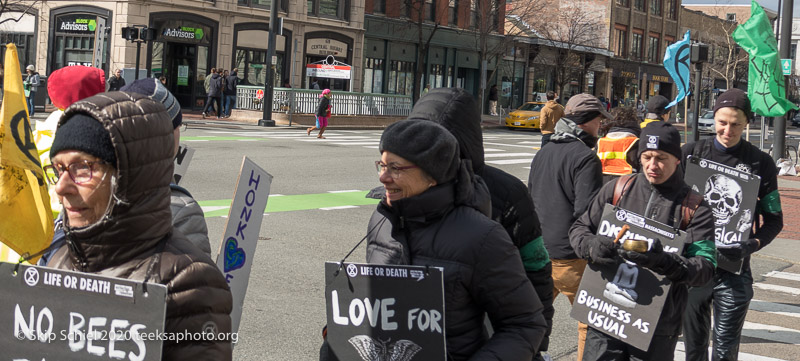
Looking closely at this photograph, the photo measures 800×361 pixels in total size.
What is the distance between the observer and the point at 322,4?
43250 millimetres

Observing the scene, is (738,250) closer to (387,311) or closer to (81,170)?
(387,311)

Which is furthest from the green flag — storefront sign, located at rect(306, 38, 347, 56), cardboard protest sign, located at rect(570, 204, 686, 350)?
storefront sign, located at rect(306, 38, 347, 56)

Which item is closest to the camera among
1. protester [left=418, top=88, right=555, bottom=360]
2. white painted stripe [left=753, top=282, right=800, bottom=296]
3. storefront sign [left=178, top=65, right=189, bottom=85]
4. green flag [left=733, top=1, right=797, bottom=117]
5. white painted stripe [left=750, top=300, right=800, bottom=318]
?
protester [left=418, top=88, right=555, bottom=360]

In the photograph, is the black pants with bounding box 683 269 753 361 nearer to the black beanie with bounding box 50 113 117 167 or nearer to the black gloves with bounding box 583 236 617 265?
the black gloves with bounding box 583 236 617 265

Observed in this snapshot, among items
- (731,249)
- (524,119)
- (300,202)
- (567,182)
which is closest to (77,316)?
(567,182)

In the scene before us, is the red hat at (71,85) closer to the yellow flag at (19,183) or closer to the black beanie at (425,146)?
the yellow flag at (19,183)

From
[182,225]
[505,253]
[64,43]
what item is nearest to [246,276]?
[182,225]

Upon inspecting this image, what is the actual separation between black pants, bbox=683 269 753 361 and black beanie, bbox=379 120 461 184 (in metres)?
2.95

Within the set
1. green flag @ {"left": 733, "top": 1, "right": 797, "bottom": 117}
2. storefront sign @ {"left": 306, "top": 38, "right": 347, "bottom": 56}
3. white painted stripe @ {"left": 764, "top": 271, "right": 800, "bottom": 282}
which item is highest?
storefront sign @ {"left": 306, "top": 38, "right": 347, "bottom": 56}

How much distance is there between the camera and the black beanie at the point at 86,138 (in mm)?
2223

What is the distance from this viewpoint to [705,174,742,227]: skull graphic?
564cm

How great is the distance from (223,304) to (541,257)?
6.70 feet

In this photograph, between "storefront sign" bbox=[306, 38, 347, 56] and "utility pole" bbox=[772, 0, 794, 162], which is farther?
"storefront sign" bbox=[306, 38, 347, 56]

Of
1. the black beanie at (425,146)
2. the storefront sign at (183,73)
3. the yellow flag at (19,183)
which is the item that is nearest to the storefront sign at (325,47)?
the storefront sign at (183,73)
